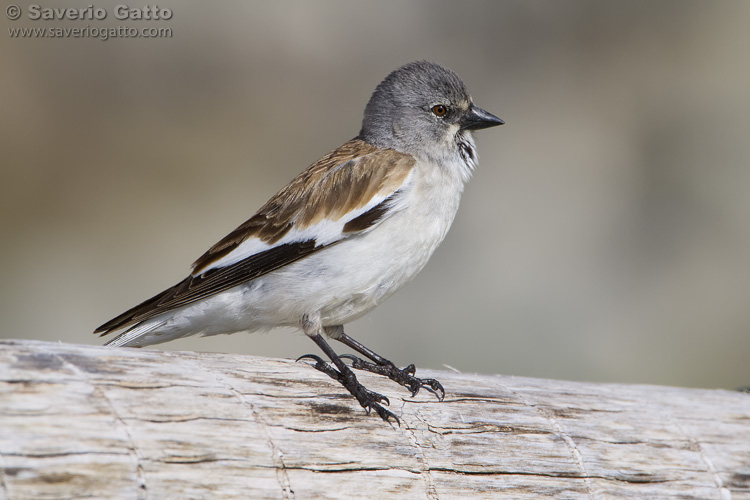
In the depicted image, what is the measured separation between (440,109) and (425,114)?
8 cm

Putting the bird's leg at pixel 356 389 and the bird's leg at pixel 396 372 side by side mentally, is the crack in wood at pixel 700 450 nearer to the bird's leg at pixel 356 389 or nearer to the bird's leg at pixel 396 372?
the bird's leg at pixel 396 372

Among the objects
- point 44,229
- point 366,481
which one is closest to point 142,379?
point 366,481

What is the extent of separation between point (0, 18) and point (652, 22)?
5.49 metres

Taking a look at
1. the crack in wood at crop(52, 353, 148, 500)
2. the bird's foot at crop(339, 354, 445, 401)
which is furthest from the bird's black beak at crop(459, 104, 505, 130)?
the crack in wood at crop(52, 353, 148, 500)

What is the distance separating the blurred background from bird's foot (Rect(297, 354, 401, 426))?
3067mm

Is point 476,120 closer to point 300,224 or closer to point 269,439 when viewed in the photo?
point 300,224

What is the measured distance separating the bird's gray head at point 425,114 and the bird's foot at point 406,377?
1147 millimetres

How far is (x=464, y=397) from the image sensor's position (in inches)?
125

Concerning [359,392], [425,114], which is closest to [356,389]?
[359,392]

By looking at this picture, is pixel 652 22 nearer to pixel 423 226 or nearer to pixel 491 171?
pixel 491 171

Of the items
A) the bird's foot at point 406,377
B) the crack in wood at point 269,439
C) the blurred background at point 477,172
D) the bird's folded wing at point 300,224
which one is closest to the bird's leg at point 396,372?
the bird's foot at point 406,377

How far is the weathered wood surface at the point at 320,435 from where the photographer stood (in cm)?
230

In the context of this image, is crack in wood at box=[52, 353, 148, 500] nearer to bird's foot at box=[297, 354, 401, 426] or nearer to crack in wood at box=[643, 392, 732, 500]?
bird's foot at box=[297, 354, 401, 426]

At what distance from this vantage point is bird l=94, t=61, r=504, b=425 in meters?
3.60
